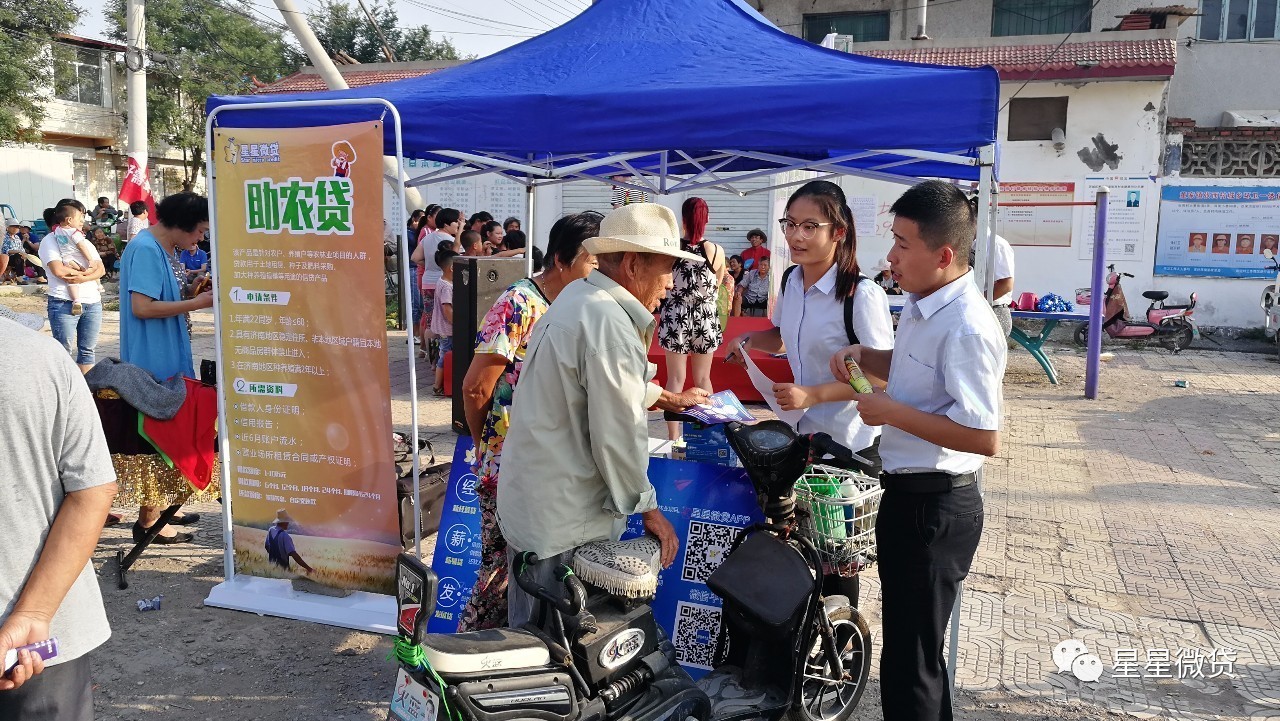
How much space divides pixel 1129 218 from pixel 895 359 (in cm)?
1285

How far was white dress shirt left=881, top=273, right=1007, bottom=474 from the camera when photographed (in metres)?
2.40

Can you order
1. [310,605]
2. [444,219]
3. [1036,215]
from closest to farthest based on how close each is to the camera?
1. [310,605]
2. [444,219]
3. [1036,215]

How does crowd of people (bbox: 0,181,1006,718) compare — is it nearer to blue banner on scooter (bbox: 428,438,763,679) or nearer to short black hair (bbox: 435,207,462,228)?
blue banner on scooter (bbox: 428,438,763,679)

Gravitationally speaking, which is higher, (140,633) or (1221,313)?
(1221,313)

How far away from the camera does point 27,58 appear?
25859mm

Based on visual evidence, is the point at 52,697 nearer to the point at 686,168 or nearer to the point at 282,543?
the point at 282,543

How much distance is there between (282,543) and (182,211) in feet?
5.72

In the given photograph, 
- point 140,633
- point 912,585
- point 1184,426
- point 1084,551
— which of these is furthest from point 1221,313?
point 140,633

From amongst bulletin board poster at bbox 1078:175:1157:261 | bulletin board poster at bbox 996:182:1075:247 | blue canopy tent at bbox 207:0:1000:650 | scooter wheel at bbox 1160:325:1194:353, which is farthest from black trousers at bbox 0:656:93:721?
bulletin board poster at bbox 1078:175:1157:261

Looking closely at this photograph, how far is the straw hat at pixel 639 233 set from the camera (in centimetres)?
254

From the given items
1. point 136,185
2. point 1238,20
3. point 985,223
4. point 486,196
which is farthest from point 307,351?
point 1238,20

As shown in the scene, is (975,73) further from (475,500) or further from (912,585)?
(475,500)

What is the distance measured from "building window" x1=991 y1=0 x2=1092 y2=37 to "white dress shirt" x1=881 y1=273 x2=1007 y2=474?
18.1 m

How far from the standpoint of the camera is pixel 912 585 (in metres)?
2.56
